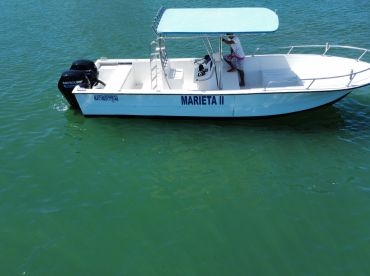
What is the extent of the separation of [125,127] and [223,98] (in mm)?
3081

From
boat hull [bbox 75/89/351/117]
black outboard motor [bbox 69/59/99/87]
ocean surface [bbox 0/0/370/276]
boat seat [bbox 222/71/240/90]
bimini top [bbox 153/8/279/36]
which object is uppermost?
bimini top [bbox 153/8/279/36]

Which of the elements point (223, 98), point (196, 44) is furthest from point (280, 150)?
point (196, 44)

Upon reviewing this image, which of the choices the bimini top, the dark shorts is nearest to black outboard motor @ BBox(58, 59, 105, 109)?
the bimini top

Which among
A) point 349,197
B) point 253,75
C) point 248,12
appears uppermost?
point 248,12

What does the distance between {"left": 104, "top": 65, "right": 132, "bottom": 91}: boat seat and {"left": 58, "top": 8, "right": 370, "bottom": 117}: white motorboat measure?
0.03 metres

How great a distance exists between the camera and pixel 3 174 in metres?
10.9

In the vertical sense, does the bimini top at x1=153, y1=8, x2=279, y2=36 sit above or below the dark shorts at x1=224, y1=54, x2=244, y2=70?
above

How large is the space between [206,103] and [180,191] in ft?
10.1

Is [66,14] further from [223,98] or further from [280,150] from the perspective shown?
[280,150]

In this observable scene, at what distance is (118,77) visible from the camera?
1331 centimetres

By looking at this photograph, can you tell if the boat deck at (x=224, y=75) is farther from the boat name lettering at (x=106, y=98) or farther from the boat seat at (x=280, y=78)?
the boat name lettering at (x=106, y=98)

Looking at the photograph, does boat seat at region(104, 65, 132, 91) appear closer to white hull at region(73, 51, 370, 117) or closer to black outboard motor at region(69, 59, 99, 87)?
white hull at region(73, 51, 370, 117)

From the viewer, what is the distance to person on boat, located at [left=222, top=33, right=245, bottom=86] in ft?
40.3

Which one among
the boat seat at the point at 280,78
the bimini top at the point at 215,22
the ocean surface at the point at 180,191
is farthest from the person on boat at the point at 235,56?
the ocean surface at the point at 180,191
